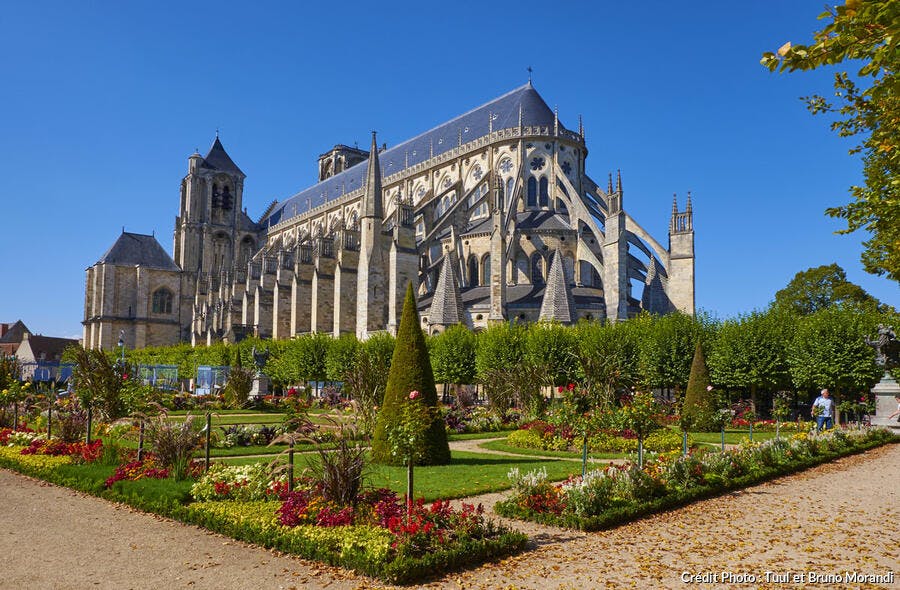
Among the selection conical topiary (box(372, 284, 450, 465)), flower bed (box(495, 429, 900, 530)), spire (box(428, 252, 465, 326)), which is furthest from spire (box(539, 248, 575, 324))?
conical topiary (box(372, 284, 450, 465))

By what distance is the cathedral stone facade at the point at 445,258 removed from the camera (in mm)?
32812

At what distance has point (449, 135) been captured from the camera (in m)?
51.0

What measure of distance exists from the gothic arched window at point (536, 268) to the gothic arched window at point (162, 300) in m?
38.7

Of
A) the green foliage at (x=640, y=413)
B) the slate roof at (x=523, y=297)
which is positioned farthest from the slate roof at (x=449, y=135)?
the green foliage at (x=640, y=413)

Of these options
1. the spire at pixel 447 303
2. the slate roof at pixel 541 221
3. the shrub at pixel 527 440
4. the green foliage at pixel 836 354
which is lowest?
the shrub at pixel 527 440

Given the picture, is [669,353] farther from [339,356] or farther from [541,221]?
[541,221]

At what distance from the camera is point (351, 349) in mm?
31922

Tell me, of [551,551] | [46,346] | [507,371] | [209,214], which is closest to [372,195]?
[507,371]

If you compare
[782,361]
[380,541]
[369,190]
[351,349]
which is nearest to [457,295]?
[351,349]

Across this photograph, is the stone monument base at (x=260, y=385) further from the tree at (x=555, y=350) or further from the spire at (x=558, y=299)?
the spire at (x=558, y=299)

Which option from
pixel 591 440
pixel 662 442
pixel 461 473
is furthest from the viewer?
pixel 591 440

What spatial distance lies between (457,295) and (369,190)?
8.35 m

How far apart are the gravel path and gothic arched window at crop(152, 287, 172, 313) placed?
55.3 m

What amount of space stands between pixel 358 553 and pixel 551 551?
6.46 feet
